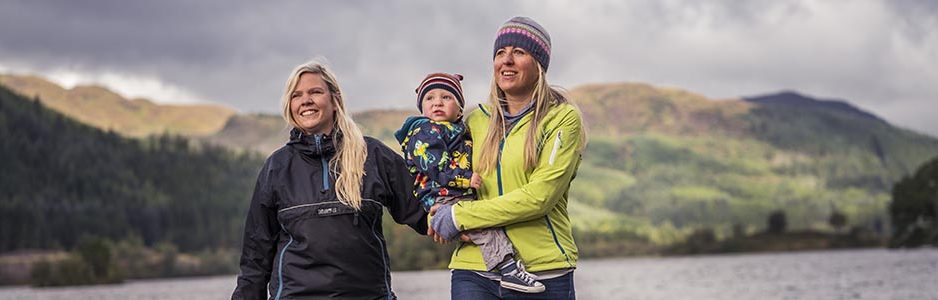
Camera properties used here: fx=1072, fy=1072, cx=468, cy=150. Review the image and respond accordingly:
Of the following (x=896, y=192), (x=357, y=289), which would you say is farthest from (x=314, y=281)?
(x=896, y=192)

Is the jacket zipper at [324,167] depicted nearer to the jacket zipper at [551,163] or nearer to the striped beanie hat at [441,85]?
the striped beanie hat at [441,85]

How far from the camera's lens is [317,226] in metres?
6.28

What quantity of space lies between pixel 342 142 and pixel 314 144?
180mm

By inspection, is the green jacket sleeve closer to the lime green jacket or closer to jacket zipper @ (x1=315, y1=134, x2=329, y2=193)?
the lime green jacket

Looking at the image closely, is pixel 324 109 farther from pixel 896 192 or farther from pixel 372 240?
pixel 896 192

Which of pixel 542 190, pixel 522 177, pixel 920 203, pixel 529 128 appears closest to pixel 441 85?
pixel 529 128

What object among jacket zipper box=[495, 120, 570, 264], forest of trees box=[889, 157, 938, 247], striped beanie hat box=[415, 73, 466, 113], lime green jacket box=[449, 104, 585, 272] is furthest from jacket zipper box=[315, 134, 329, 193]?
forest of trees box=[889, 157, 938, 247]

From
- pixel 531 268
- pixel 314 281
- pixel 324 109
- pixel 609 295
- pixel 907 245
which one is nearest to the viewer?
pixel 531 268

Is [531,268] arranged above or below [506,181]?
below

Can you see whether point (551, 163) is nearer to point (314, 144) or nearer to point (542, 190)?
point (542, 190)

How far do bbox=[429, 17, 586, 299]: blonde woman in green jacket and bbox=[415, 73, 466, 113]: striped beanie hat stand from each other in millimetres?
245

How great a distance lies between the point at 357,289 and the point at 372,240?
0.31 meters

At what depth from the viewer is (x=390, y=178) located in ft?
21.9

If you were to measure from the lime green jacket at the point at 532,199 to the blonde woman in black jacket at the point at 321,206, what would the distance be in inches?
26.3
